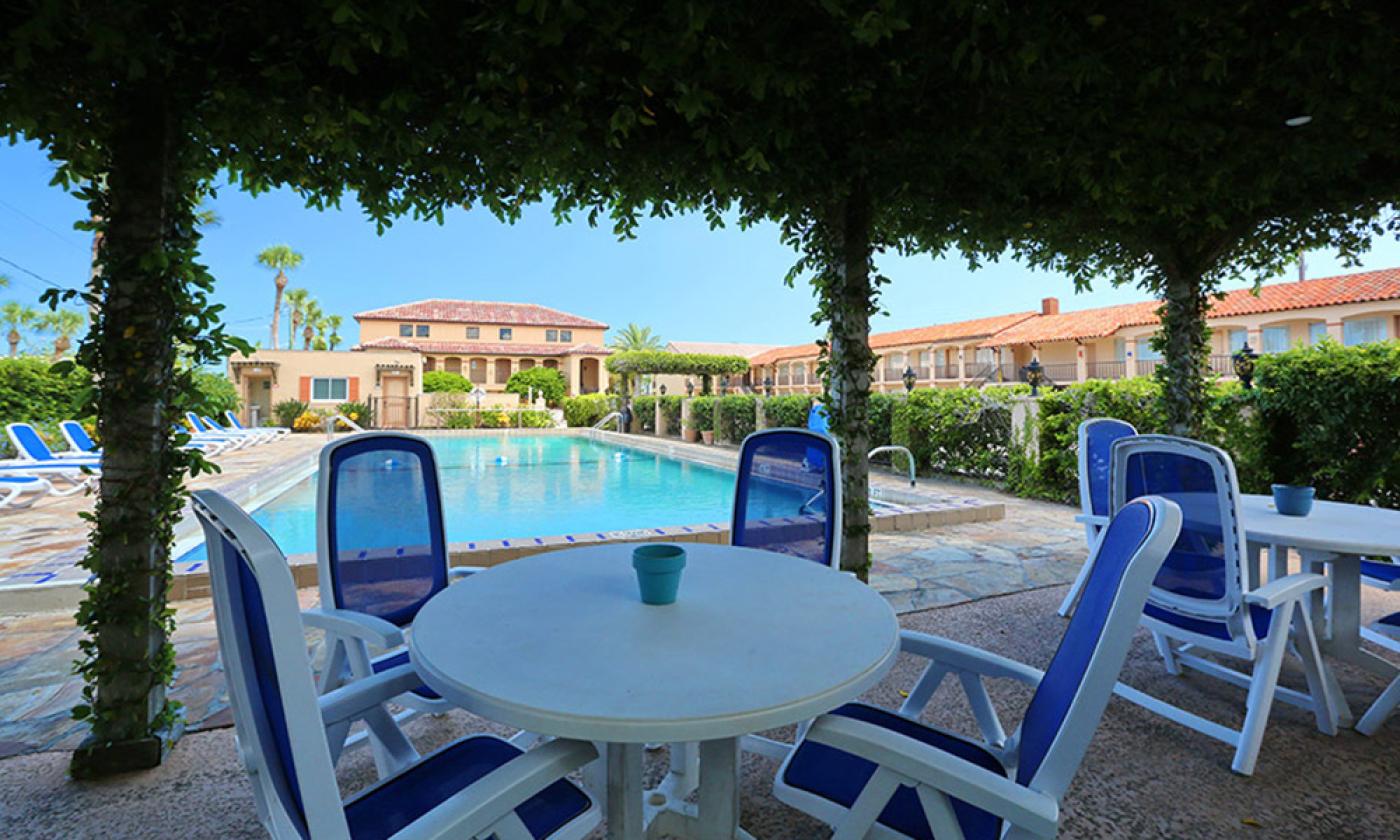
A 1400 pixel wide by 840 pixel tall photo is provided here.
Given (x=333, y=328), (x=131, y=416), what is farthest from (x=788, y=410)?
(x=333, y=328)

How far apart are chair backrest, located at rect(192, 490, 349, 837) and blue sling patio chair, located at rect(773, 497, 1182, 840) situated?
0.81m

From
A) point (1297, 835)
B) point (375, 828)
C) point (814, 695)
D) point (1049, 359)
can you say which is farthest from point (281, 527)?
point (1049, 359)

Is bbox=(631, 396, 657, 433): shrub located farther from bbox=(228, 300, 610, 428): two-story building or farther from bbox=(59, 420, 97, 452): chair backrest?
bbox=(59, 420, 97, 452): chair backrest

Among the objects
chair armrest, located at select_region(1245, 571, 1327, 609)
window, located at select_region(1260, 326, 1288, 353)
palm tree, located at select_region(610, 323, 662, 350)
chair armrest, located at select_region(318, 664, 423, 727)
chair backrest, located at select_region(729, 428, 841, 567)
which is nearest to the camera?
chair armrest, located at select_region(318, 664, 423, 727)

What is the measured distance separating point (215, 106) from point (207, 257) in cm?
56

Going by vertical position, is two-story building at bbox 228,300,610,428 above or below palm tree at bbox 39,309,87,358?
below

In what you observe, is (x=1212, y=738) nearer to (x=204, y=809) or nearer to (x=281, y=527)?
(x=204, y=809)

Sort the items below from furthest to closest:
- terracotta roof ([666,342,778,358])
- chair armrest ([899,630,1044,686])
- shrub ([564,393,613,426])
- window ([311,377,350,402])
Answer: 1. terracotta roof ([666,342,778,358])
2. shrub ([564,393,613,426])
3. window ([311,377,350,402])
4. chair armrest ([899,630,1044,686])

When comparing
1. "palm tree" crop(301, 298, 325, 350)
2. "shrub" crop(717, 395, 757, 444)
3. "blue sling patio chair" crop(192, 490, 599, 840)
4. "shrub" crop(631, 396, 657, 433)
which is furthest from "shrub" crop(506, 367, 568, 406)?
"blue sling patio chair" crop(192, 490, 599, 840)

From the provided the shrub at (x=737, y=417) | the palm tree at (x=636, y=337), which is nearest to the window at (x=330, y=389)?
the shrub at (x=737, y=417)

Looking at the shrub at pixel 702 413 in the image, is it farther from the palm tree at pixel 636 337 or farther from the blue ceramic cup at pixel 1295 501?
the palm tree at pixel 636 337

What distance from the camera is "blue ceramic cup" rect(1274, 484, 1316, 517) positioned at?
271cm

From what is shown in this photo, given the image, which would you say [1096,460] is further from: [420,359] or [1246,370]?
[420,359]

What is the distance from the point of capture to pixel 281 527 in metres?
7.51
